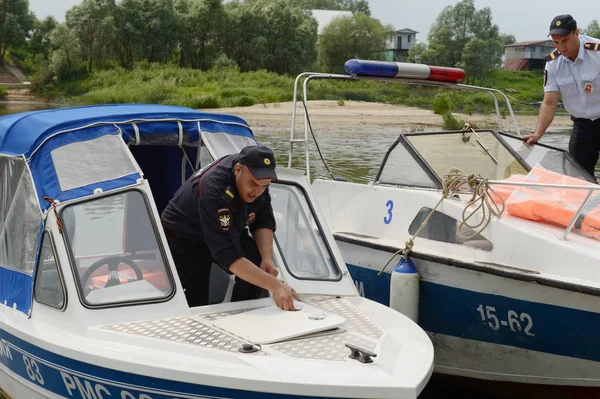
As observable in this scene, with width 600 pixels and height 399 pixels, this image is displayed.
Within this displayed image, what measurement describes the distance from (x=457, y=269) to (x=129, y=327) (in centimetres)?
263

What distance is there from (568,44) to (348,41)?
65.6 meters

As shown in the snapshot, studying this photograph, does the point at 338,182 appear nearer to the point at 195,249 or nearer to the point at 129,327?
the point at 195,249

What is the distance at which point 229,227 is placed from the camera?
4367 millimetres

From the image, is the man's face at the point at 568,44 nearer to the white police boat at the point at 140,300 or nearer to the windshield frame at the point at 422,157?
the windshield frame at the point at 422,157

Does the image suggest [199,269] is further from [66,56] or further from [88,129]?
[66,56]

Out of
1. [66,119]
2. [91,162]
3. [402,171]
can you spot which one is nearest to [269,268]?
[91,162]

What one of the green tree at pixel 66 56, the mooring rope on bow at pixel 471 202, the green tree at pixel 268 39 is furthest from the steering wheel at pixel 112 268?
the green tree at pixel 268 39

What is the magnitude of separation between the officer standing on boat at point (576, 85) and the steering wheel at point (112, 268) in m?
4.12

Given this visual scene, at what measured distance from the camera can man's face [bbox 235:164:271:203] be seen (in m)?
4.32

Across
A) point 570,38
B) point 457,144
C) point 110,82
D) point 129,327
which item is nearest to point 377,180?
point 457,144

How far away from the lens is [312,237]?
205 inches

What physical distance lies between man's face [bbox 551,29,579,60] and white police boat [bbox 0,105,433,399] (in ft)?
9.84

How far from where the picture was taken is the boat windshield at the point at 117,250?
169 inches

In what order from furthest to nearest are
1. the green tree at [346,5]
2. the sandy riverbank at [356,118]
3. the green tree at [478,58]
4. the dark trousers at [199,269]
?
1. the green tree at [346,5]
2. the green tree at [478,58]
3. the sandy riverbank at [356,118]
4. the dark trousers at [199,269]
